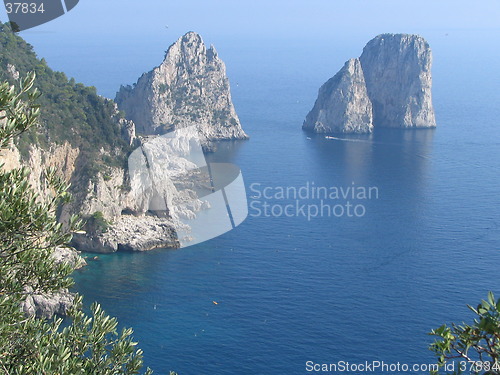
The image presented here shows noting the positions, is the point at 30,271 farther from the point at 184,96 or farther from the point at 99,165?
the point at 184,96

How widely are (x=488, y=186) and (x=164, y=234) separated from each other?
107 ft

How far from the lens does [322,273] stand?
44812 millimetres

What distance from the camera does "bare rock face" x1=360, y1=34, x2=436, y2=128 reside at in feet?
333

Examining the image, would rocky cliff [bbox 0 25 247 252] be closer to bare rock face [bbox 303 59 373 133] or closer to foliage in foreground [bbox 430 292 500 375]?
bare rock face [bbox 303 59 373 133]

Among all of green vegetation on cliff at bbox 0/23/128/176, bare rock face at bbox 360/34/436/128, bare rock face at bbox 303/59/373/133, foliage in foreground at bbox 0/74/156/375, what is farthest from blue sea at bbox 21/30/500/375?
foliage in foreground at bbox 0/74/156/375

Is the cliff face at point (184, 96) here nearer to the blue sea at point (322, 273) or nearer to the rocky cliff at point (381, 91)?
the blue sea at point (322, 273)

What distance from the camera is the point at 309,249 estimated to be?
49406 mm

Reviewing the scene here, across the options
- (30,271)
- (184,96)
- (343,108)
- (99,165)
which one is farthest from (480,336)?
(343,108)

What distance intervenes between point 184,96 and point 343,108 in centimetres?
2291

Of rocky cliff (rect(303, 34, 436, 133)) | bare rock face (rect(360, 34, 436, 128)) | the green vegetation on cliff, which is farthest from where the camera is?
bare rock face (rect(360, 34, 436, 128))

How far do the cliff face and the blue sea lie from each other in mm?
6117

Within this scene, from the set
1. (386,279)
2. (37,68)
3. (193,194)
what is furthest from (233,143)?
(386,279)

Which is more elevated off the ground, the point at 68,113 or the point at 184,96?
the point at 68,113

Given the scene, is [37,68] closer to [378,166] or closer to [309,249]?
[309,249]
